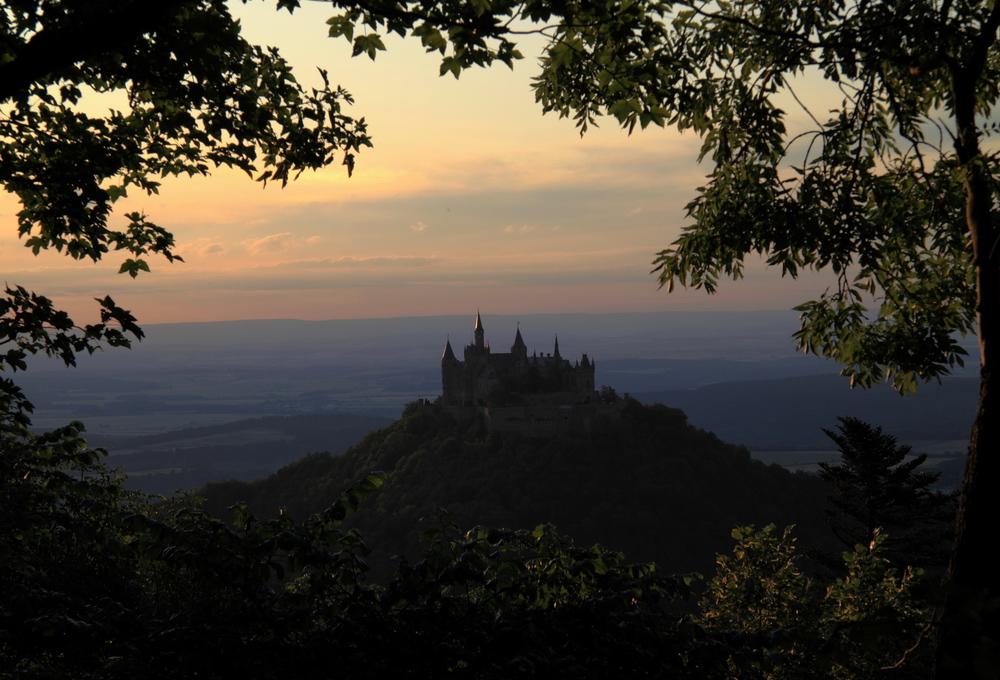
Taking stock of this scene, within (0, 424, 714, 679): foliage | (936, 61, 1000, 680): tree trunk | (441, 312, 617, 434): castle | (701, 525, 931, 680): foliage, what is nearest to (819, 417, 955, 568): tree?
(701, 525, 931, 680): foliage

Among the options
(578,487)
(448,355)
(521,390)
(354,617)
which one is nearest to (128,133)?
(354,617)

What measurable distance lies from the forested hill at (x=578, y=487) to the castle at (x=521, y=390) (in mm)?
2473

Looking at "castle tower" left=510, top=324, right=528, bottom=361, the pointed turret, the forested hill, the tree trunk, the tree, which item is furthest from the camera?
"castle tower" left=510, top=324, right=528, bottom=361

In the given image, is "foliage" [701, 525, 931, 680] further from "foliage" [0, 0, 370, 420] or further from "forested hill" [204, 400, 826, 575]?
"forested hill" [204, 400, 826, 575]

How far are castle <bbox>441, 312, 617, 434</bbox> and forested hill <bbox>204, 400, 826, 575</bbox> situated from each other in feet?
8.11

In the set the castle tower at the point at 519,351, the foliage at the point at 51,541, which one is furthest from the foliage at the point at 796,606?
the castle tower at the point at 519,351

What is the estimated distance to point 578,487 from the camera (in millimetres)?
99875

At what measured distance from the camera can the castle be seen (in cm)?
10831

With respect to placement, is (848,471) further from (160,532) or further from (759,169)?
(160,532)

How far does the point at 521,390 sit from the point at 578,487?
57.3 feet

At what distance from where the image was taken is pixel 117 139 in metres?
9.11

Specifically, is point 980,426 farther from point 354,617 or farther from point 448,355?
point 448,355

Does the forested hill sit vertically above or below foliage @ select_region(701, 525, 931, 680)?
below

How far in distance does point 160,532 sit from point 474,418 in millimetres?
105038
